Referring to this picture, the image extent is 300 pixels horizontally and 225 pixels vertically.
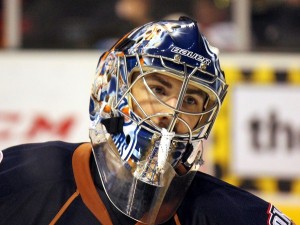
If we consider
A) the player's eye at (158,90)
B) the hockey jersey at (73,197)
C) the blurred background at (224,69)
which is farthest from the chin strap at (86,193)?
the blurred background at (224,69)

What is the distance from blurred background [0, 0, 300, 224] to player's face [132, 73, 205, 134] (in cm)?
323

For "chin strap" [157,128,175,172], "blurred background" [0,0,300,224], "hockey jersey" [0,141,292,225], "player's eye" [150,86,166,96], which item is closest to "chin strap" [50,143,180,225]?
"hockey jersey" [0,141,292,225]

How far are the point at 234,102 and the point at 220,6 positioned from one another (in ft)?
2.18

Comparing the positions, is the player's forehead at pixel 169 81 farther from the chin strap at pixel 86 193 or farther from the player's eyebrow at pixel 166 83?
the chin strap at pixel 86 193

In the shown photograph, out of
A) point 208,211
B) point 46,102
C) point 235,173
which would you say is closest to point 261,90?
point 235,173

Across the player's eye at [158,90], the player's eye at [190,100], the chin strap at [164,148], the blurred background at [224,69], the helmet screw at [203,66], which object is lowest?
the blurred background at [224,69]

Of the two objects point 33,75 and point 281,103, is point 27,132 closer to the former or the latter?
point 33,75

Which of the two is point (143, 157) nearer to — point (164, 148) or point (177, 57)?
point (164, 148)

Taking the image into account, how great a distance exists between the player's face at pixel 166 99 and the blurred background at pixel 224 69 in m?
3.23

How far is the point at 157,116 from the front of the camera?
107 inches

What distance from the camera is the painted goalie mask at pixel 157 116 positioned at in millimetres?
2719

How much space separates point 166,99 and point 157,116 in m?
0.06

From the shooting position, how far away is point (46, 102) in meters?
6.02

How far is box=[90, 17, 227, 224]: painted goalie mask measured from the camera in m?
2.72
